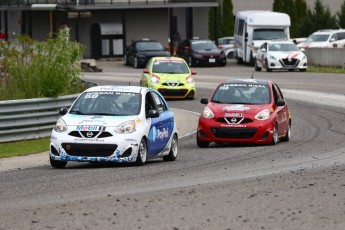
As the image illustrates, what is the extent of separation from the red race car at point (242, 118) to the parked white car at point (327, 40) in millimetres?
38256

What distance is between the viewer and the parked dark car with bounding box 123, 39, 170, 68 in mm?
57844

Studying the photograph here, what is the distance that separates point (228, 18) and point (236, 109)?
203 ft

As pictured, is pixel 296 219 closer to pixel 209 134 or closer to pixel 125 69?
pixel 209 134

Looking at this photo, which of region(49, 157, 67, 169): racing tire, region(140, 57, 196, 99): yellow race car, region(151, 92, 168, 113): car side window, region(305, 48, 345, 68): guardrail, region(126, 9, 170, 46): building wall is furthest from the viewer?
region(126, 9, 170, 46): building wall

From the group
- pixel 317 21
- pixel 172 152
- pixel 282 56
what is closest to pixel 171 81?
pixel 282 56

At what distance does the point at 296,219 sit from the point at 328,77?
3701cm

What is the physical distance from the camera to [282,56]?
52.2 meters

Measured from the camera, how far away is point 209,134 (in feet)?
75.2

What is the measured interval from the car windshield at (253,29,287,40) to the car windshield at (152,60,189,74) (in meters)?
19.9

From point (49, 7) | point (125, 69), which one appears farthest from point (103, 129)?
point (49, 7)

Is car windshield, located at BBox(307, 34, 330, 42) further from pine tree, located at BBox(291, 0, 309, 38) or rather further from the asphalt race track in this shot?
the asphalt race track

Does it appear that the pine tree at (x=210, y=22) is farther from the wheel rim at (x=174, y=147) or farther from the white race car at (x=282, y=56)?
the wheel rim at (x=174, y=147)

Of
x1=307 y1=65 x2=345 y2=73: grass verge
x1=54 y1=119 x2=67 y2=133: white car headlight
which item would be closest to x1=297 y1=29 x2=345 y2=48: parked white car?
x1=307 y1=65 x2=345 y2=73: grass verge

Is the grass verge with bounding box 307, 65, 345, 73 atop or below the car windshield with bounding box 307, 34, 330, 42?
below
